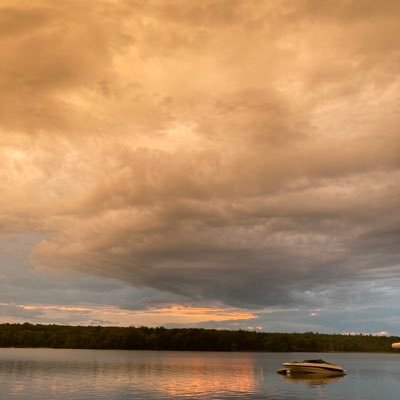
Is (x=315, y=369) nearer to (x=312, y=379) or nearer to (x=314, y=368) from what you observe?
(x=314, y=368)

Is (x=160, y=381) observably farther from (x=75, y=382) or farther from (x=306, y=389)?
(x=306, y=389)

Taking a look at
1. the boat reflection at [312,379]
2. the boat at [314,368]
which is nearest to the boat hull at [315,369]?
the boat at [314,368]

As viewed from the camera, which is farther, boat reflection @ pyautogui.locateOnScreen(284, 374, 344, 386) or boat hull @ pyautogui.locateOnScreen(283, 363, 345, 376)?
boat hull @ pyautogui.locateOnScreen(283, 363, 345, 376)

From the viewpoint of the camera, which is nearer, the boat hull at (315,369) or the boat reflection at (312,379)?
the boat reflection at (312,379)

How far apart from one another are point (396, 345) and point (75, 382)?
Answer: 2465 inches

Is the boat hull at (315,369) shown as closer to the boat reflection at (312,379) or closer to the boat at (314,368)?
the boat at (314,368)

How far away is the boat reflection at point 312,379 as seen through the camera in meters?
106

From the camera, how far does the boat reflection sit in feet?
348

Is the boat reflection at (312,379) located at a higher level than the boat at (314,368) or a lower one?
lower

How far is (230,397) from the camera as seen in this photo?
76.4 m

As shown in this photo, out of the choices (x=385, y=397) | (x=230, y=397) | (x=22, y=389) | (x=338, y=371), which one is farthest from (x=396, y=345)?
(x=338, y=371)

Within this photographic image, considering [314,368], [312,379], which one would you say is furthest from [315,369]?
[312,379]

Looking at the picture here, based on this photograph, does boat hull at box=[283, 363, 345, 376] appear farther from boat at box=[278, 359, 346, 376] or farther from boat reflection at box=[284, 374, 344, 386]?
boat reflection at box=[284, 374, 344, 386]

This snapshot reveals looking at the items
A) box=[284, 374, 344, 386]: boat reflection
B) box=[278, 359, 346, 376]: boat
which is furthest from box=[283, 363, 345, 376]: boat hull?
box=[284, 374, 344, 386]: boat reflection
